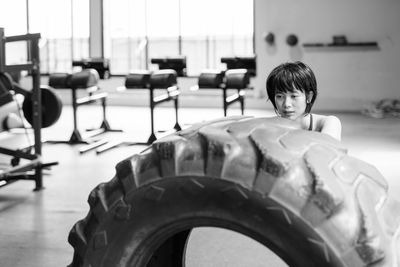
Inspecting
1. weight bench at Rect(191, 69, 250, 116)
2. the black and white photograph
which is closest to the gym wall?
the black and white photograph

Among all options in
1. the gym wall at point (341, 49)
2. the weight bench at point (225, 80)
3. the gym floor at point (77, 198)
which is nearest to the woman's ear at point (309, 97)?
the gym floor at point (77, 198)

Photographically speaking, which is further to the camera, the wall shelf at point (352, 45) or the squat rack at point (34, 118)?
the wall shelf at point (352, 45)

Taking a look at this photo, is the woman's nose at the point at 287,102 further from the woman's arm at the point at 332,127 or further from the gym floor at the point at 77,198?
the gym floor at the point at 77,198

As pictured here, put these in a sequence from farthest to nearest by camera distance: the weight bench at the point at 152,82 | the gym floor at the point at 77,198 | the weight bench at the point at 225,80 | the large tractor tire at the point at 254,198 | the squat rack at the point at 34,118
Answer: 1. the weight bench at the point at 225,80
2. the weight bench at the point at 152,82
3. the squat rack at the point at 34,118
4. the gym floor at the point at 77,198
5. the large tractor tire at the point at 254,198

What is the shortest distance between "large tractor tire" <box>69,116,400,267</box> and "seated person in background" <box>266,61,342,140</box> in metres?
0.94

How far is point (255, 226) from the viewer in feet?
3.01

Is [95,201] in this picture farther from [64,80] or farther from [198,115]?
[198,115]

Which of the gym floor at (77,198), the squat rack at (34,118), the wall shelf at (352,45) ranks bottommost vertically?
the gym floor at (77,198)

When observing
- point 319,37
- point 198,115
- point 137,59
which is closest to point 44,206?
point 198,115

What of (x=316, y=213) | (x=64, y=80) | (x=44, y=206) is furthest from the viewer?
(x=64, y=80)

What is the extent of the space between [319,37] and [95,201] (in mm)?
9001

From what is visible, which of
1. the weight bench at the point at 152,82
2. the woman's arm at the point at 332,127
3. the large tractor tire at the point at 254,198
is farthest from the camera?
the weight bench at the point at 152,82

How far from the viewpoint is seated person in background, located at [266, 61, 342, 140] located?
197 centimetres

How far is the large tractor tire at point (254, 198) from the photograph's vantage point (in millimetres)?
879
